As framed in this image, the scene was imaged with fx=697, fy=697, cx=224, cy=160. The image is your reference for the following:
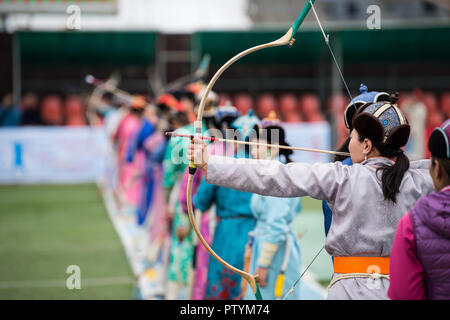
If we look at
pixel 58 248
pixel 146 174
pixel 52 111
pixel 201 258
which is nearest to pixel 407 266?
pixel 201 258

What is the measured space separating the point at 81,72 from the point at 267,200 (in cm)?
1714

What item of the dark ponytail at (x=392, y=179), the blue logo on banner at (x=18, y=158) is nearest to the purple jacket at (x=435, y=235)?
the dark ponytail at (x=392, y=179)

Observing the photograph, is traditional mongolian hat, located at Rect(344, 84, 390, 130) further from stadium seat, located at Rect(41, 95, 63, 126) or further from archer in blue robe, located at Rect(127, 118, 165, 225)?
stadium seat, located at Rect(41, 95, 63, 126)

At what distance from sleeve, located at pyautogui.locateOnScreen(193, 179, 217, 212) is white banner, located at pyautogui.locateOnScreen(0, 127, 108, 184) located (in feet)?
36.8

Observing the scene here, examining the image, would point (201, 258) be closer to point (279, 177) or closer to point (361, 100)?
point (361, 100)

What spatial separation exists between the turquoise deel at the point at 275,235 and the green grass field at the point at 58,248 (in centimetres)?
242

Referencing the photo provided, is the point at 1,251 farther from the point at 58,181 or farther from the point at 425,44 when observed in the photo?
the point at 425,44

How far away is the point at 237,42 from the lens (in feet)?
64.8

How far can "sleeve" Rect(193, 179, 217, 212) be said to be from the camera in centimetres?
483

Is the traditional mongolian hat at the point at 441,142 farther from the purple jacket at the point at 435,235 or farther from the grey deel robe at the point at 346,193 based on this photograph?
the grey deel robe at the point at 346,193

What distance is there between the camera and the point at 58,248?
9.02 metres

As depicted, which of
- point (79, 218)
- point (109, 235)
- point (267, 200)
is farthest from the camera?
point (79, 218)

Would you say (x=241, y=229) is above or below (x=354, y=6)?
below
